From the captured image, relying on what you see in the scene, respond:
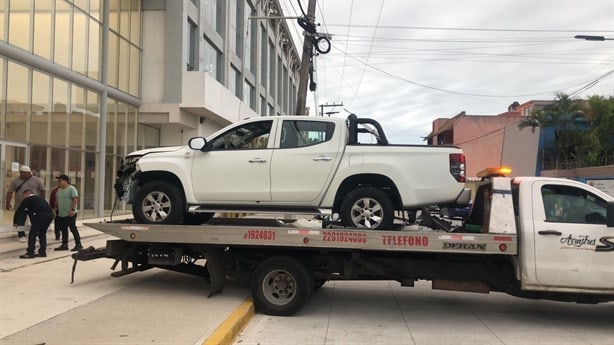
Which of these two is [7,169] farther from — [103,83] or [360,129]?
[360,129]

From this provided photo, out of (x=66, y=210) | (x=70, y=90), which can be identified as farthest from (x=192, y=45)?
(x=66, y=210)

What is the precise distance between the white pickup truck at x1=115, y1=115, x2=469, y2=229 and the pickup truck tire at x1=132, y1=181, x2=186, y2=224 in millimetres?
14

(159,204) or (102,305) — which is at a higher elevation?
(159,204)

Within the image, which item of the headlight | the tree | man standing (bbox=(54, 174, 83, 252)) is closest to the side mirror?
the headlight

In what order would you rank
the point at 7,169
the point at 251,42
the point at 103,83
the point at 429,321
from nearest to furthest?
the point at 429,321
the point at 7,169
the point at 103,83
the point at 251,42

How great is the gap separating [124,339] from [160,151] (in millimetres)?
3169

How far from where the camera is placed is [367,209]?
24.2 feet

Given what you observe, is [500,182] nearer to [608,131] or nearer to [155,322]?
[155,322]

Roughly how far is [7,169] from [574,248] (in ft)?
41.3

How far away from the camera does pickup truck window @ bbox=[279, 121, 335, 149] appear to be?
7.66 metres

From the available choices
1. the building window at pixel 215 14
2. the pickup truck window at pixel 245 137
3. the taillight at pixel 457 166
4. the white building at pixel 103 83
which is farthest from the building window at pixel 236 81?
the taillight at pixel 457 166

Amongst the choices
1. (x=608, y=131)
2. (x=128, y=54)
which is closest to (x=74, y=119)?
(x=128, y=54)

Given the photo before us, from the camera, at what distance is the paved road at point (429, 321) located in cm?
629

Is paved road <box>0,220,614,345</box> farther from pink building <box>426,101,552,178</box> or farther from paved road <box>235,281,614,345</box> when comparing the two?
pink building <box>426,101,552,178</box>
